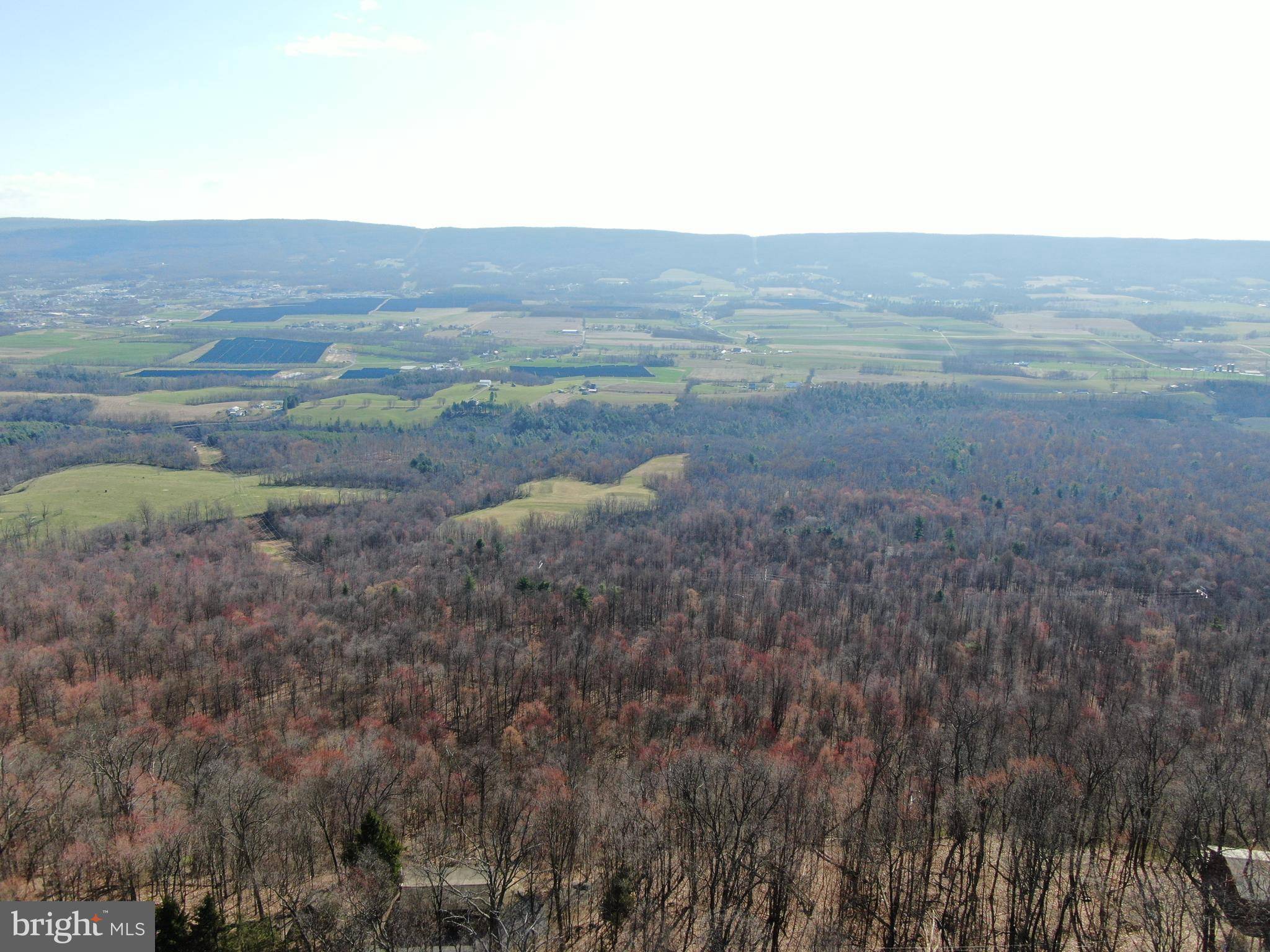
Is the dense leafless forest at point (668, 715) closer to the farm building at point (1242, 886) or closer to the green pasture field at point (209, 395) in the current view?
the farm building at point (1242, 886)

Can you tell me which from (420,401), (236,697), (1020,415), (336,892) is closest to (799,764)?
(336,892)

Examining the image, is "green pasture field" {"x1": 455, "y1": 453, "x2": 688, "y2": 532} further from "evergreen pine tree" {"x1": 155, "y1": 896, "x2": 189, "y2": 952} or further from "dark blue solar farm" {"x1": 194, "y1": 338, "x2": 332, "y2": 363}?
"dark blue solar farm" {"x1": 194, "y1": 338, "x2": 332, "y2": 363}

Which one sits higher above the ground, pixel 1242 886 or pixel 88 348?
pixel 88 348

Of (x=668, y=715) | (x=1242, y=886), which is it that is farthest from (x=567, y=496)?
(x=1242, y=886)

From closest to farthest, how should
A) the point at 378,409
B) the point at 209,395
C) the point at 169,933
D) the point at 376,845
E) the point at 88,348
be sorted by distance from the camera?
the point at 169,933 < the point at 376,845 < the point at 378,409 < the point at 209,395 < the point at 88,348

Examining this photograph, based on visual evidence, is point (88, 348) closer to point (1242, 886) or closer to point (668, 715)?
point (668, 715)

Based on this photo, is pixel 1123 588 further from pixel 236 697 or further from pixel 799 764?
pixel 236 697

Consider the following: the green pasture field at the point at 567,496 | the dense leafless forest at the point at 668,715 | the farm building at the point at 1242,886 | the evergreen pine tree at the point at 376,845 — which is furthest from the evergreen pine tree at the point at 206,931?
the green pasture field at the point at 567,496
